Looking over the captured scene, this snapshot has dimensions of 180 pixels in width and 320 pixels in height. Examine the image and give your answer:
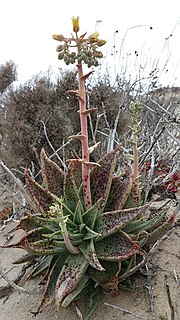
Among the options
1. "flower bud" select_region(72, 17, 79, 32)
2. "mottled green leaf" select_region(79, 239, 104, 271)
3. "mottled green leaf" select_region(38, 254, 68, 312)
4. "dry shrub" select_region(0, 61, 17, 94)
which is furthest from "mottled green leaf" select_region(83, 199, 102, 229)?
"dry shrub" select_region(0, 61, 17, 94)

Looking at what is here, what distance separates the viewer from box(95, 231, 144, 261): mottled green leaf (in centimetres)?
206

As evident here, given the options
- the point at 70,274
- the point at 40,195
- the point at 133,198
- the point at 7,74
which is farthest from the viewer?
the point at 7,74

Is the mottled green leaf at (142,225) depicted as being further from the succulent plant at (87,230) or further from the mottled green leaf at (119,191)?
the mottled green leaf at (119,191)

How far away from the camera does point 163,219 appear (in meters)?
2.51

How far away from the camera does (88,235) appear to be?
7.25ft

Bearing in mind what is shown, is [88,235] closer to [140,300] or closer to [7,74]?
[140,300]

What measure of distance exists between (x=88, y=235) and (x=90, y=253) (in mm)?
119

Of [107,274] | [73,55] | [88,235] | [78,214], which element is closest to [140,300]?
[107,274]

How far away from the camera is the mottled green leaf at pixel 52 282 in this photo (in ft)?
7.09

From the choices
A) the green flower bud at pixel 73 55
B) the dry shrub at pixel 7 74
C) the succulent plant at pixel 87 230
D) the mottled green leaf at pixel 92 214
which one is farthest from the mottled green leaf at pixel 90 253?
the dry shrub at pixel 7 74

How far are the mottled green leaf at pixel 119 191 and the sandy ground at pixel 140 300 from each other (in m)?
0.46

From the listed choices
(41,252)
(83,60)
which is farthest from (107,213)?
(83,60)

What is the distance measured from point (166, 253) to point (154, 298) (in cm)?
39

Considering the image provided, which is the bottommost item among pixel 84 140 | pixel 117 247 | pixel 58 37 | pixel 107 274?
pixel 107 274
